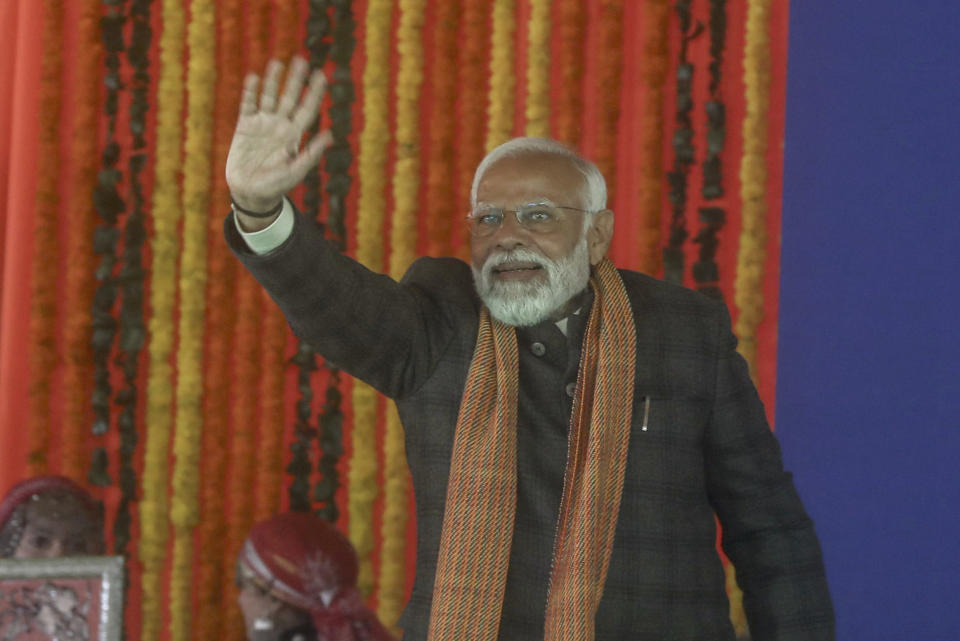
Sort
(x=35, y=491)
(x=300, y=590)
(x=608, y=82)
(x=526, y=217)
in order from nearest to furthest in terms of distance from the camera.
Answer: (x=526, y=217) → (x=300, y=590) → (x=35, y=491) → (x=608, y=82)

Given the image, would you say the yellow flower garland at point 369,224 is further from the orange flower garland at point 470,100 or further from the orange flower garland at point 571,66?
the orange flower garland at point 571,66

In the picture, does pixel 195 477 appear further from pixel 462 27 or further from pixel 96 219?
pixel 462 27

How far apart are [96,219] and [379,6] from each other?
0.93 meters

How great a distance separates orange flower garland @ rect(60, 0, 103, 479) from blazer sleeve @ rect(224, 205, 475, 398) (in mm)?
1355

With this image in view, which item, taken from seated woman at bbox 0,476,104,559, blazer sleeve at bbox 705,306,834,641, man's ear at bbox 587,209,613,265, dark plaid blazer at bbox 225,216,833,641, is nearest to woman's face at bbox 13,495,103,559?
seated woman at bbox 0,476,104,559

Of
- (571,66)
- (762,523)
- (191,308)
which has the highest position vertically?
(571,66)

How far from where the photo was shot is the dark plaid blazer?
58.2 inches

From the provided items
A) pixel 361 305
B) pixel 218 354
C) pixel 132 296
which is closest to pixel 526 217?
pixel 361 305

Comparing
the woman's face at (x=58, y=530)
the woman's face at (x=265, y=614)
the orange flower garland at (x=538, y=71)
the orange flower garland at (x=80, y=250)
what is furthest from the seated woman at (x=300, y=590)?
the orange flower garland at (x=538, y=71)

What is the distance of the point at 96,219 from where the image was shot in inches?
104

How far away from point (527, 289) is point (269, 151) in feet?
1.54

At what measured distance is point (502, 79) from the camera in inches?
107

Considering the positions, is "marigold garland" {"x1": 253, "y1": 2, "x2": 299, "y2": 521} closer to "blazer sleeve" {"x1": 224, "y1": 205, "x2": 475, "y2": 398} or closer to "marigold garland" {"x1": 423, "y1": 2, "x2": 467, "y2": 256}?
"marigold garland" {"x1": 423, "y1": 2, "x2": 467, "y2": 256}

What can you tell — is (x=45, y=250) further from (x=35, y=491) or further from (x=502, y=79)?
(x=502, y=79)
